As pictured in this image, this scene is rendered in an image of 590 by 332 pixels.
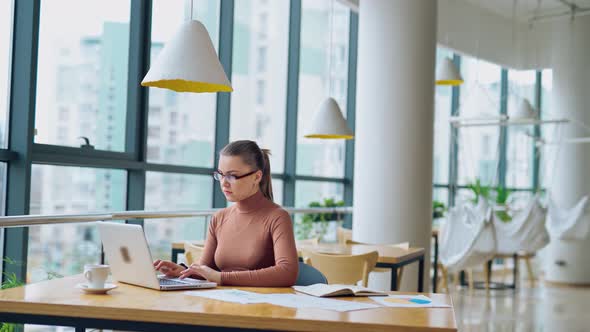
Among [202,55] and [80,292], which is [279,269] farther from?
[202,55]

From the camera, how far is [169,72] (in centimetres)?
280

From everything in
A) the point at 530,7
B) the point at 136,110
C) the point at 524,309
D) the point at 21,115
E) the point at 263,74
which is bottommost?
the point at 524,309

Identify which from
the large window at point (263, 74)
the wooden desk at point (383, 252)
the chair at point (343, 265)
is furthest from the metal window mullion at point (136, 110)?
the large window at point (263, 74)

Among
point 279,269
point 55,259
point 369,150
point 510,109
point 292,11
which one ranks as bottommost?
point 55,259

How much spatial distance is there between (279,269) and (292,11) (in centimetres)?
501

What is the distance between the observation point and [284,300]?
215 centimetres

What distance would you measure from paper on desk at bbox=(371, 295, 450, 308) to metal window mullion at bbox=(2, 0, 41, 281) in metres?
2.41

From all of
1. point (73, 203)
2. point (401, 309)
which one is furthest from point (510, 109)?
point (401, 309)

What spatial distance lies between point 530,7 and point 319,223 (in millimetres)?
4569

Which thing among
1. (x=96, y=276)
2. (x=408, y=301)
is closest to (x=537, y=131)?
(x=408, y=301)

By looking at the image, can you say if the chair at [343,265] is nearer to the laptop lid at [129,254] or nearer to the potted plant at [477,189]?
the laptop lid at [129,254]

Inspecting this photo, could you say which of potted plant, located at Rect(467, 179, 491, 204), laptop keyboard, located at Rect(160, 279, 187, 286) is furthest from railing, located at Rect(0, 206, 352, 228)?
potted plant, located at Rect(467, 179, 491, 204)

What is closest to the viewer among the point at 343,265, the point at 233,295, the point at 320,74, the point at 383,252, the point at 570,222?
the point at 233,295

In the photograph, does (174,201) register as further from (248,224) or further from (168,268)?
(168,268)
